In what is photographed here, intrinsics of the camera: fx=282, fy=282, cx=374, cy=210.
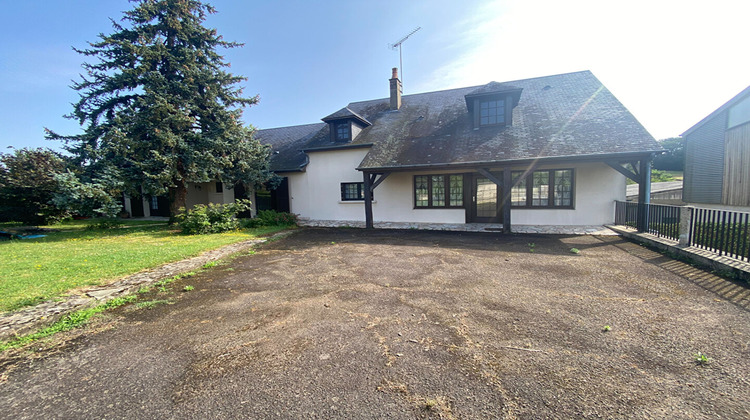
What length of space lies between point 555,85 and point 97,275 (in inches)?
671

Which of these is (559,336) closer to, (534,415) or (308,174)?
(534,415)

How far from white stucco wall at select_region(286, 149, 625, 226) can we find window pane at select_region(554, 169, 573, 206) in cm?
19

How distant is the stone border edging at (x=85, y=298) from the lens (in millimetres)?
3367

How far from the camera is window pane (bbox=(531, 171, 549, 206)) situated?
10742 millimetres

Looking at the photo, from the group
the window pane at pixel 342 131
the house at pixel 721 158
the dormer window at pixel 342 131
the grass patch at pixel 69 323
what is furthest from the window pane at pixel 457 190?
the house at pixel 721 158

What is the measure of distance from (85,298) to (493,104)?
13054 mm

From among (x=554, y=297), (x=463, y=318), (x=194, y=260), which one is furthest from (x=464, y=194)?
(x=194, y=260)

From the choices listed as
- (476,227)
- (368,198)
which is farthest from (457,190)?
(368,198)

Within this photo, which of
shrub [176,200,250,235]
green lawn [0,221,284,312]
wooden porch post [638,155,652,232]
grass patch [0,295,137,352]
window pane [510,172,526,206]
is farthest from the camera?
window pane [510,172,526,206]

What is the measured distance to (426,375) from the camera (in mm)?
2490

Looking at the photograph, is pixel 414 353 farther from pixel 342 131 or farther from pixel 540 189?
pixel 342 131

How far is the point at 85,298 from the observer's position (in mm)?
4172

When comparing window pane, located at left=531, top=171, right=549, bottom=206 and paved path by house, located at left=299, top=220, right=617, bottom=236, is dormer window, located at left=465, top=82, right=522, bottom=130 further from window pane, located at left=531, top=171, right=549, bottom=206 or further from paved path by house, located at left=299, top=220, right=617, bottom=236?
paved path by house, located at left=299, top=220, right=617, bottom=236

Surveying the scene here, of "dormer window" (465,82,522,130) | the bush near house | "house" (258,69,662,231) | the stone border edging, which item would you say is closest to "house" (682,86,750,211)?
"house" (258,69,662,231)
